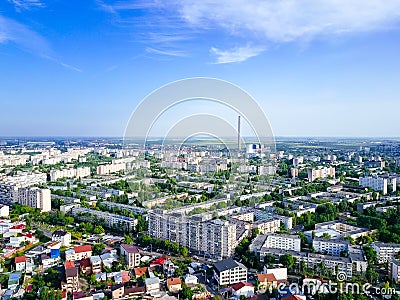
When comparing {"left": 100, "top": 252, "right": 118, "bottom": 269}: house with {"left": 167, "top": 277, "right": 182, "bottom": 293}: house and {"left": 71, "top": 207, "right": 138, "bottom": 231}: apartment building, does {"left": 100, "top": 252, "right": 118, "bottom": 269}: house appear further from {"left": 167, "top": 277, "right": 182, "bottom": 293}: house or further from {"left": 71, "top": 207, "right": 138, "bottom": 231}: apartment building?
{"left": 71, "top": 207, "right": 138, "bottom": 231}: apartment building

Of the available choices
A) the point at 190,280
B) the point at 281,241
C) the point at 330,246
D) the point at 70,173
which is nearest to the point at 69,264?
the point at 190,280

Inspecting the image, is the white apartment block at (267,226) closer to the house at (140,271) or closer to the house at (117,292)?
the house at (140,271)

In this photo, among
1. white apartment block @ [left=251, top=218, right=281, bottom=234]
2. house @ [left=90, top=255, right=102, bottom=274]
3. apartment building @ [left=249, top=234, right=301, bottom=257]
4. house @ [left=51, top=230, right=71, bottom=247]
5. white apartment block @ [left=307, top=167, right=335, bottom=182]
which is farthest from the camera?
white apartment block @ [left=307, top=167, right=335, bottom=182]

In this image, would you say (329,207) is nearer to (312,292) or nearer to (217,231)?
(217,231)

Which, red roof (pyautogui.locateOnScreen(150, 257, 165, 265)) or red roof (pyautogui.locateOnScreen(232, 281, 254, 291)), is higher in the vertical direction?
red roof (pyautogui.locateOnScreen(232, 281, 254, 291))

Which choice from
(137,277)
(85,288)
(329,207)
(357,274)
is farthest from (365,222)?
(85,288)

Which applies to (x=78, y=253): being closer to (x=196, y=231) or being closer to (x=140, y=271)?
(x=140, y=271)

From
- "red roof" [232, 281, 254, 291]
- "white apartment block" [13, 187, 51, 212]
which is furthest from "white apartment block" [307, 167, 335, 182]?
"red roof" [232, 281, 254, 291]
